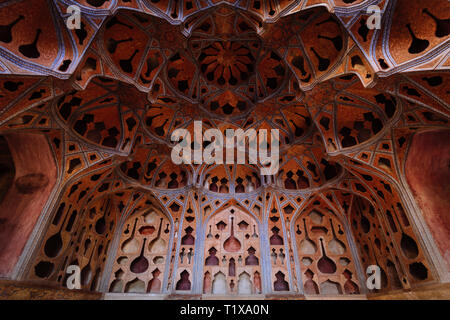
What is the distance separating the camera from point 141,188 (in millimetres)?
10656

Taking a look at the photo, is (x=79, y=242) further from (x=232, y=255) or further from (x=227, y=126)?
(x=227, y=126)

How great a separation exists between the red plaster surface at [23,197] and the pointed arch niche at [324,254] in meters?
9.75

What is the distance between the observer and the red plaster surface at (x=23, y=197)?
267 inches

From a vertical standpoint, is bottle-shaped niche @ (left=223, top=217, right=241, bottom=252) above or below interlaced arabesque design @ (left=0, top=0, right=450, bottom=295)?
below

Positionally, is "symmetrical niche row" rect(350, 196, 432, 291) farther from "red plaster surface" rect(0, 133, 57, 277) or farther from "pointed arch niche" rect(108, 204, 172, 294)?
"red plaster surface" rect(0, 133, 57, 277)

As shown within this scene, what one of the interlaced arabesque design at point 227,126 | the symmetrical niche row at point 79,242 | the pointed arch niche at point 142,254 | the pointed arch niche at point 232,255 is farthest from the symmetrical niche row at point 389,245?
the symmetrical niche row at point 79,242

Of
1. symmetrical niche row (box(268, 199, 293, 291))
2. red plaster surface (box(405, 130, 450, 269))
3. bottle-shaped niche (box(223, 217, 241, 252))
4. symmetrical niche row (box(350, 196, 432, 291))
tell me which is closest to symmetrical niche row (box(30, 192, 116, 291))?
bottle-shaped niche (box(223, 217, 241, 252))

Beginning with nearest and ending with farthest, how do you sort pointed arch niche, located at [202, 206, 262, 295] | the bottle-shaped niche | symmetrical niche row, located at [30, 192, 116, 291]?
symmetrical niche row, located at [30, 192, 116, 291] < pointed arch niche, located at [202, 206, 262, 295] < the bottle-shaped niche

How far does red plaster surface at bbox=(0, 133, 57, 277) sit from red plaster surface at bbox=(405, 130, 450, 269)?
11618 mm

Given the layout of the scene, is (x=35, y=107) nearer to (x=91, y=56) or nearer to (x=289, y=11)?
(x=91, y=56)

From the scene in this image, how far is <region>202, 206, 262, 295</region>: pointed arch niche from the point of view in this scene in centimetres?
944

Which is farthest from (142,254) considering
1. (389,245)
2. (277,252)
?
(389,245)

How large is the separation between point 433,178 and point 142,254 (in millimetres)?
11116

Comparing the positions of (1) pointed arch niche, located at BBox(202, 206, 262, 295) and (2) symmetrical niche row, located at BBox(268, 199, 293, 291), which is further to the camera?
(1) pointed arch niche, located at BBox(202, 206, 262, 295)
